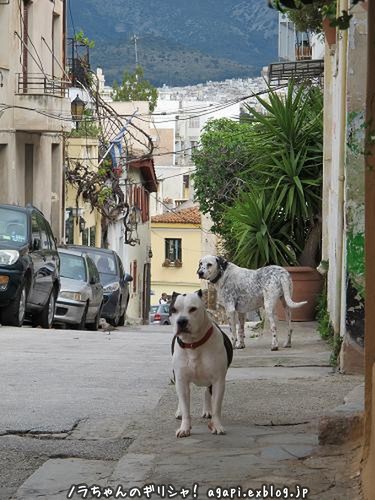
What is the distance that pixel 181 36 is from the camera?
16900 cm

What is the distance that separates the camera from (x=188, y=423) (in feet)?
27.7

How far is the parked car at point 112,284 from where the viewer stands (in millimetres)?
28312

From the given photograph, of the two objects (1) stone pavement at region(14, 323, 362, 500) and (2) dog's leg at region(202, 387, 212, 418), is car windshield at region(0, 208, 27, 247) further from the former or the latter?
(2) dog's leg at region(202, 387, 212, 418)

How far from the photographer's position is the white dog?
8.46 metres

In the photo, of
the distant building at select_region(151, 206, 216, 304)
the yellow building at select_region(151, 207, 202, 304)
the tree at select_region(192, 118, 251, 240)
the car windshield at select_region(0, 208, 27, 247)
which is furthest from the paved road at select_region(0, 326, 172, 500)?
the yellow building at select_region(151, 207, 202, 304)

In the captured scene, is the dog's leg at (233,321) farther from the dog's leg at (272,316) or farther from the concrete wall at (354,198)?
the concrete wall at (354,198)

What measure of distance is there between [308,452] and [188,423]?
1009 millimetres

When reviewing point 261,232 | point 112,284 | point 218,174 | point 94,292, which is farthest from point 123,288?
point 261,232

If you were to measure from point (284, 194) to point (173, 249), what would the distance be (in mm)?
53274

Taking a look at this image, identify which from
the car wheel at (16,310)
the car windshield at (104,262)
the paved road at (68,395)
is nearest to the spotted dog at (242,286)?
the paved road at (68,395)

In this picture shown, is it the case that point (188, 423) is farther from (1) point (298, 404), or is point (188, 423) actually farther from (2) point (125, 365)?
(2) point (125, 365)

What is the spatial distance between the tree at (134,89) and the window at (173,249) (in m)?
10.4

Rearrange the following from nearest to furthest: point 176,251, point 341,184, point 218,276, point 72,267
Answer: point 341,184
point 218,276
point 72,267
point 176,251

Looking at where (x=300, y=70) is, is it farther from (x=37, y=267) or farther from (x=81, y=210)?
(x=81, y=210)
